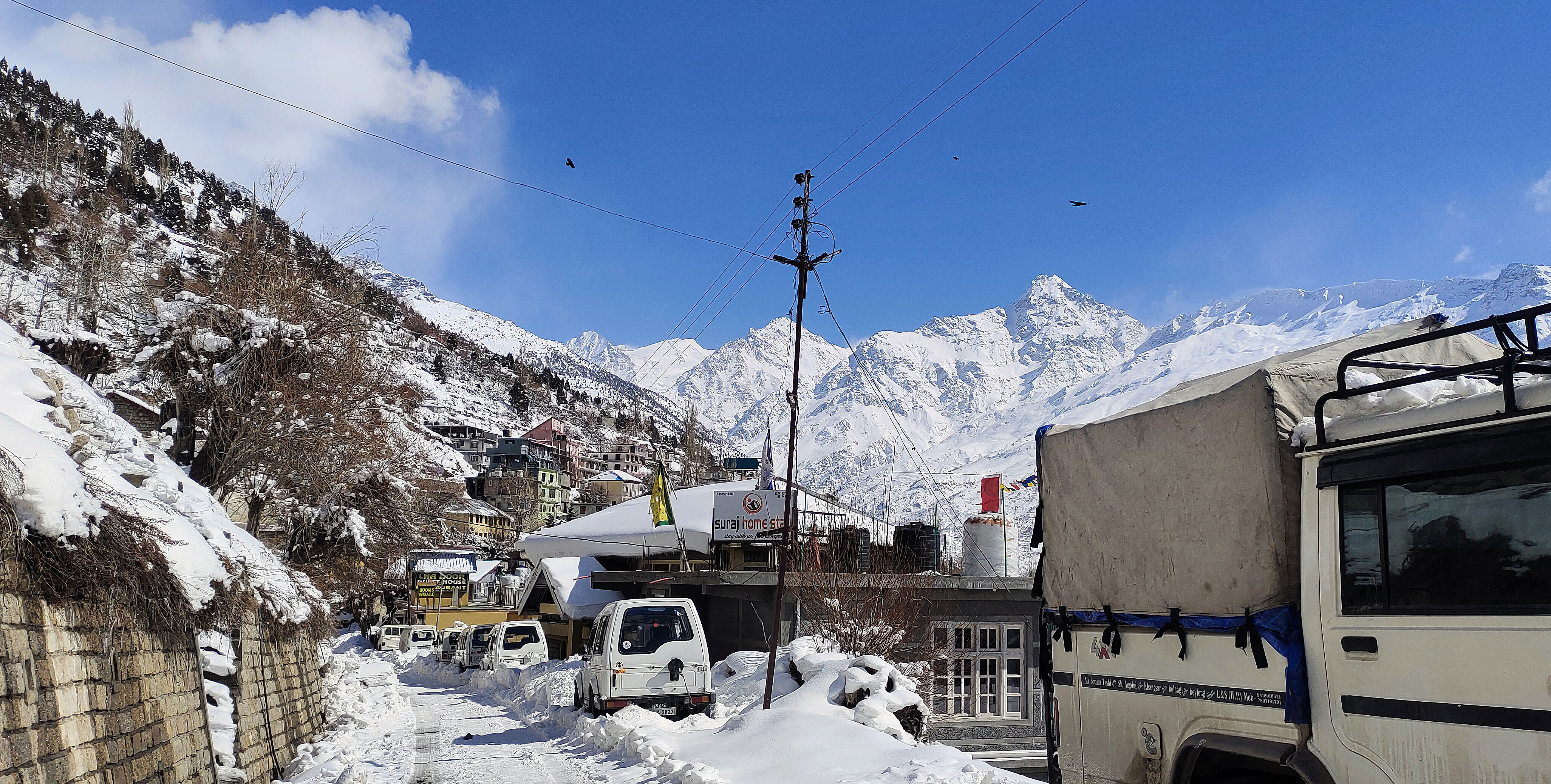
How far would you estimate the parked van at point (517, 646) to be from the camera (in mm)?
32781

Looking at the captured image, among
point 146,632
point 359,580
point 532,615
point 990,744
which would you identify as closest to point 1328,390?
point 146,632

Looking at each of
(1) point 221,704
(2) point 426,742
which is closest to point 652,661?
(2) point 426,742

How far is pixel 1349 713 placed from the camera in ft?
14.3

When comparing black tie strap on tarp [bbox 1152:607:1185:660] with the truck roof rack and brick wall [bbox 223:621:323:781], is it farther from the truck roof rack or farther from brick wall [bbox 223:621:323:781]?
brick wall [bbox 223:621:323:781]

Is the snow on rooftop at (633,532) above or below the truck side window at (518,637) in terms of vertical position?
above

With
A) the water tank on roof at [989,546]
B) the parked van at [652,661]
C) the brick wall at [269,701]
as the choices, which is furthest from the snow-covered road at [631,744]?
the water tank on roof at [989,546]

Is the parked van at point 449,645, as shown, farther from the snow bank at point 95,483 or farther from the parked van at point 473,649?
the snow bank at point 95,483

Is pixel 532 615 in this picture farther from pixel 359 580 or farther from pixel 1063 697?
pixel 1063 697

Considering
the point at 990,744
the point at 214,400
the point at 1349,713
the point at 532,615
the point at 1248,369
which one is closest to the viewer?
the point at 1349,713

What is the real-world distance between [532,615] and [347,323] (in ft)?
97.4

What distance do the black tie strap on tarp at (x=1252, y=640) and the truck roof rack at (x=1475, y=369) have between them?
3.15 feet

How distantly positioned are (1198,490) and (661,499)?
104 feet

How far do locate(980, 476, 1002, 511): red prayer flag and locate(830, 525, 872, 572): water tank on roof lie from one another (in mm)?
12129

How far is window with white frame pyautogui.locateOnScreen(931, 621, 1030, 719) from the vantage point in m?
26.3
